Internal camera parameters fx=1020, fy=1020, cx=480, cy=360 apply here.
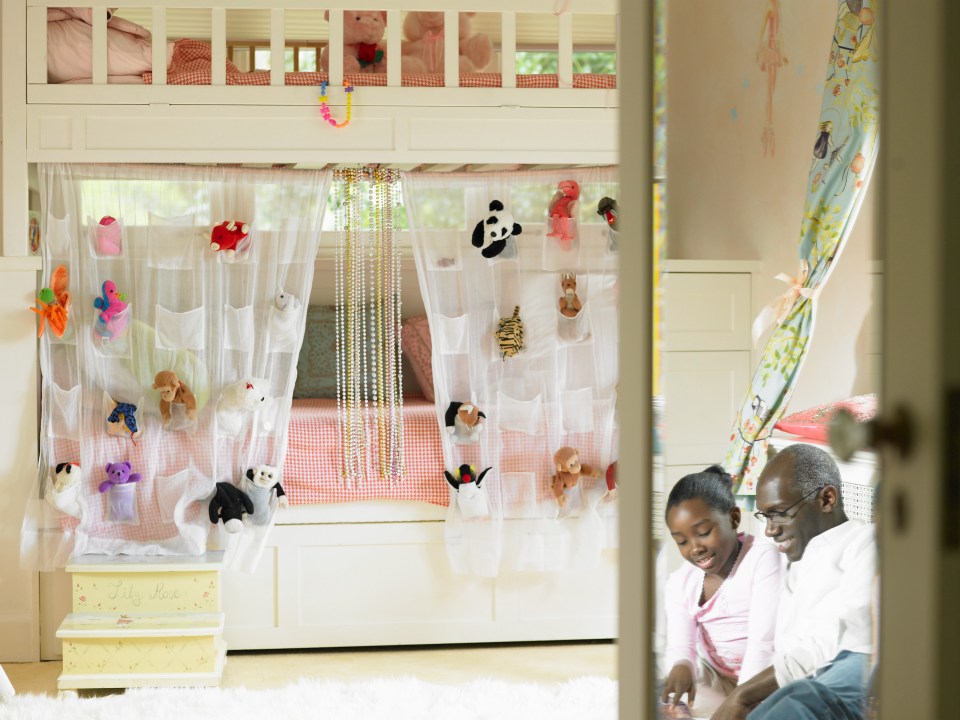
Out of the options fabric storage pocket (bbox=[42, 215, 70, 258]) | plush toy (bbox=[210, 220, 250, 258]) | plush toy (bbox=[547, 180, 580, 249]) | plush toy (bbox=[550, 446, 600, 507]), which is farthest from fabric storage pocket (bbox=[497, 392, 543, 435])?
fabric storage pocket (bbox=[42, 215, 70, 258])

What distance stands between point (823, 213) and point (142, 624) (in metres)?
3.05

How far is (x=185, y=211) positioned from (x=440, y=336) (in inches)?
39.1

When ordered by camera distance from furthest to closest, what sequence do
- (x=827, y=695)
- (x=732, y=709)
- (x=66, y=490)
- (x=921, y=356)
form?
(x=66, y=490), (x=732, y=709), (x=827, y=695), (x=921, y=356)

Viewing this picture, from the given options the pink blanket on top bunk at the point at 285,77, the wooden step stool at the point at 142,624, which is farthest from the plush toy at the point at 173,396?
the pink blanket on top bunk at the point at 285,77

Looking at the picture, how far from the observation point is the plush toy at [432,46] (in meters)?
3.78

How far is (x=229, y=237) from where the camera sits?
11.6ft

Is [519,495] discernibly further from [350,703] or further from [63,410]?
[63,410]

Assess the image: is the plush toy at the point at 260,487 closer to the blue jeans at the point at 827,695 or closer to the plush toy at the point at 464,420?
the plush toy at the point at 464,420

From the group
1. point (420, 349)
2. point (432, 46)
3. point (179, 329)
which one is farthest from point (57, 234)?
point (432, 46)

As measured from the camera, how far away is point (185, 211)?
11.7 feet

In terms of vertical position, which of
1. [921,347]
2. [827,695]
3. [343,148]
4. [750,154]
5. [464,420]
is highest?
[343,148]

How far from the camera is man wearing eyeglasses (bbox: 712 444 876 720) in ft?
1.91

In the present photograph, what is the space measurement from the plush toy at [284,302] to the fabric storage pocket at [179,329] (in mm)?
259

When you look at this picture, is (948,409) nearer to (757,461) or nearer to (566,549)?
(757,461)
